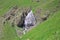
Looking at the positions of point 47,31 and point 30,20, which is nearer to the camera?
point 47,31

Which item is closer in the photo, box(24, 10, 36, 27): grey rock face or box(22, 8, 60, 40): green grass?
box(22, 8, 60, 40): green grass

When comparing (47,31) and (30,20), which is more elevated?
(47,31)

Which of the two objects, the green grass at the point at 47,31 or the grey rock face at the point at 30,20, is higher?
the green grass at the point at 47,31

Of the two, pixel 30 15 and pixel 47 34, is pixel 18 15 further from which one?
pixel 47 34

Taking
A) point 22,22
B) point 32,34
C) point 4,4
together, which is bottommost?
point 4,4

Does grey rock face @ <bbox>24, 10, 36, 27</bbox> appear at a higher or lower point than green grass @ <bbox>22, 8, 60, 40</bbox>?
lower

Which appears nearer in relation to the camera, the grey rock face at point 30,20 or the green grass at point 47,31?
the green grass at point 47,31

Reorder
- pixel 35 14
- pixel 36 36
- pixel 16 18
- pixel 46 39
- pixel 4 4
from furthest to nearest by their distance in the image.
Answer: pixel 4 4 → pixel 16 18 → pixel 35 14 → pixel 36 36 → pixel 46 39

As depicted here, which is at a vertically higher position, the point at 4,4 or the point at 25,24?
the point at 25,24

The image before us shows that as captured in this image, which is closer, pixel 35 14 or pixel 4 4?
pixel 35 14

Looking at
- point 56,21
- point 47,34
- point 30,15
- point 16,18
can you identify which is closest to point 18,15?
point 16,18

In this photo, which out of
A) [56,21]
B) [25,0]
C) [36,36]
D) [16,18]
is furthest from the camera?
[25,0]
